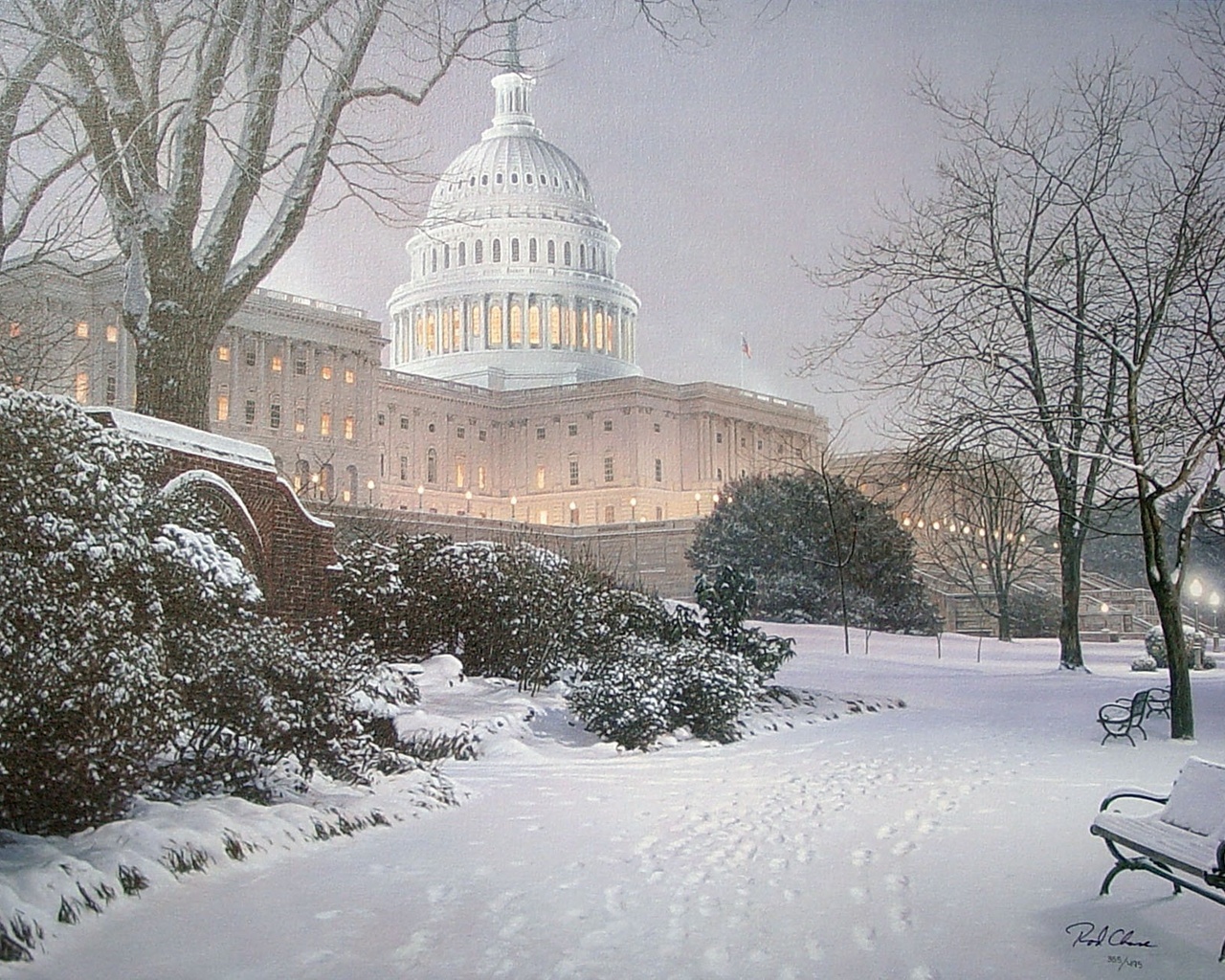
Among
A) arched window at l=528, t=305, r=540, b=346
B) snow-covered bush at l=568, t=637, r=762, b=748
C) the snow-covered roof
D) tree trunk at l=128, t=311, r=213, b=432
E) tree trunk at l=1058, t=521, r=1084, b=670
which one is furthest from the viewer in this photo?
arched window at l=528, t=305, r=540, b=346

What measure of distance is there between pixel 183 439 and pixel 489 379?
29674 millimetres

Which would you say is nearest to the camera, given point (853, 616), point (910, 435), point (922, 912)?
point (922, 912)

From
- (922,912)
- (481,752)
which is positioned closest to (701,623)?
(481,752)

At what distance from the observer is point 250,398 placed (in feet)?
43.9

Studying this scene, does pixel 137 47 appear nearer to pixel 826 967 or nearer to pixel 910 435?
pixel 910 435

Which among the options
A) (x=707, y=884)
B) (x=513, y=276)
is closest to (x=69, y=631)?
(x=707, y=884)

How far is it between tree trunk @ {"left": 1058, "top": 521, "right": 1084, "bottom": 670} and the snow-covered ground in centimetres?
175

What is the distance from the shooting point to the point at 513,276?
30.9 m

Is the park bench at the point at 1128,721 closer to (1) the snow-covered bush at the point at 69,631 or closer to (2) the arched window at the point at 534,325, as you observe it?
(1) the snow-covered bush at the point at 69,631

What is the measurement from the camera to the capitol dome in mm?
9267

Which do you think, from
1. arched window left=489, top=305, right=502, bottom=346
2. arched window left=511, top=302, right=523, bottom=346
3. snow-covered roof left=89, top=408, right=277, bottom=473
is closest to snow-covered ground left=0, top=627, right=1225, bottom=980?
snow-covered roof left=89, top=408, right=277, bottom=473

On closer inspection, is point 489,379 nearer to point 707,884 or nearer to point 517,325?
point 517,325

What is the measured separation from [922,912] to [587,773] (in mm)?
3473
